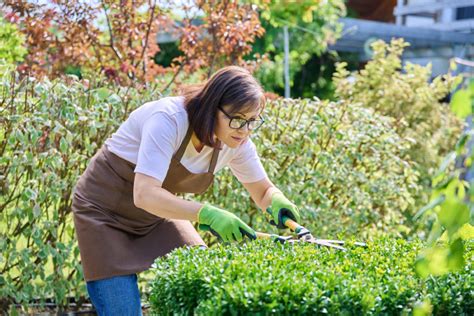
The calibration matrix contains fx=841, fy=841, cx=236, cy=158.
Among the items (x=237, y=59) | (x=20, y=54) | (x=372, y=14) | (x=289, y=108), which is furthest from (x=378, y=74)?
(x=372, y=14)

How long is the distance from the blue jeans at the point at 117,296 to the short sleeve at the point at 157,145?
48 centimetres

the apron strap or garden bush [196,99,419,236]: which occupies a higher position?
the apron strap

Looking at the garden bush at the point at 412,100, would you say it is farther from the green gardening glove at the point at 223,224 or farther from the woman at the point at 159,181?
the green gardening glove at the point at 223,224

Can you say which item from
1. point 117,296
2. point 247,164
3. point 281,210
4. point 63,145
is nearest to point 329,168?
point 63,145

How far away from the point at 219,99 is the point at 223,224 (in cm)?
51

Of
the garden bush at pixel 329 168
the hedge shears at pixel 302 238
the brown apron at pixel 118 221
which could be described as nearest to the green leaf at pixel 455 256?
the hedge shears at pixel 302 238

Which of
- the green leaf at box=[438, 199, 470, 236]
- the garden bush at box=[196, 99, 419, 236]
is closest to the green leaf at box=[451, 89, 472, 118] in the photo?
the green leaf at box=[438, 199, 470, 236]

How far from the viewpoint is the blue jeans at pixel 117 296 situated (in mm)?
3217

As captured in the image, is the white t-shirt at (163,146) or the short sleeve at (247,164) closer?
the white t-shirt at (163,146)

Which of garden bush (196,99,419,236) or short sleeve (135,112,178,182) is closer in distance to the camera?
short sleeve (135,112,178,182)

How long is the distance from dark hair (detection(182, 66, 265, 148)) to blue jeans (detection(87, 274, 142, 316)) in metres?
0.63

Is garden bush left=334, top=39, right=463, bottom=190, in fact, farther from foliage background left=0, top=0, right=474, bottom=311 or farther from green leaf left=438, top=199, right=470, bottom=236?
green leaf left=438, top=199, right=470, bottom=236

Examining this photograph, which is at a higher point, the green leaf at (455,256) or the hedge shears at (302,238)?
the green leaf at (455,256)

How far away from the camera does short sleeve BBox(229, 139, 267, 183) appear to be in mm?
3498
